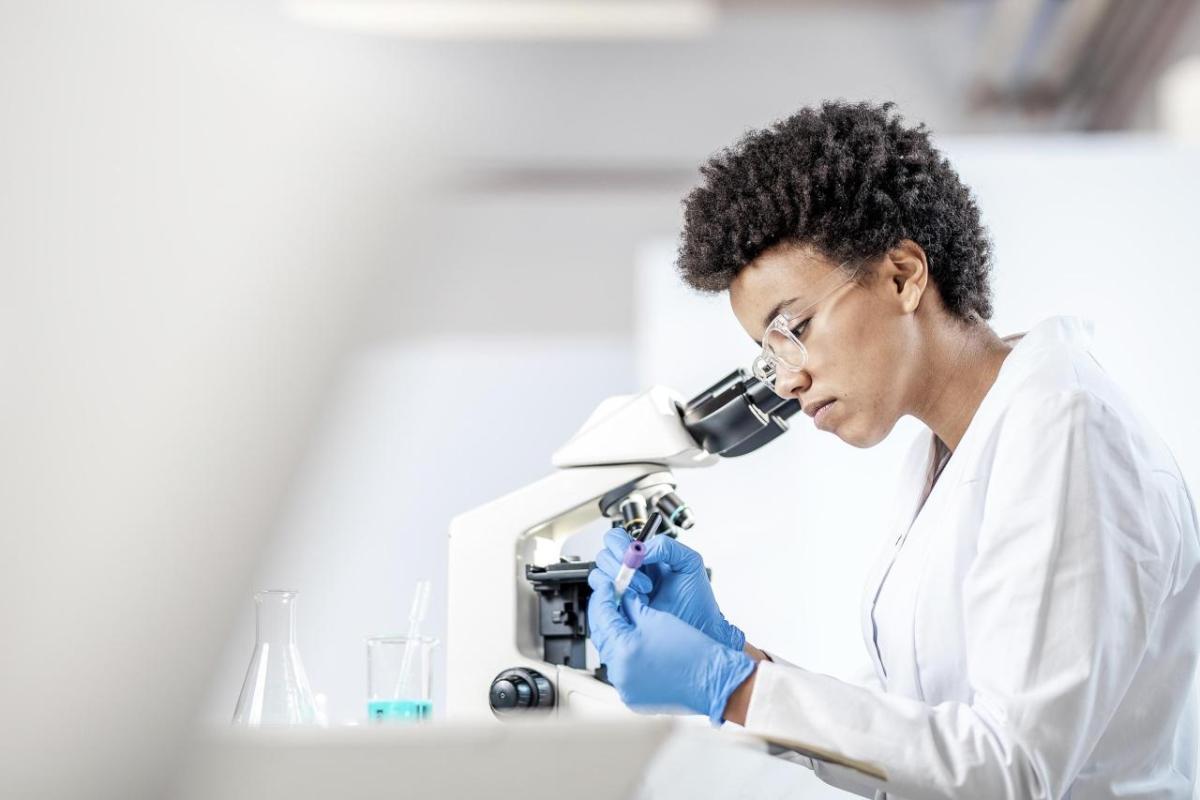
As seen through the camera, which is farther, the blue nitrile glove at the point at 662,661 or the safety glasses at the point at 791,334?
the safety glasses at the point at 791,334

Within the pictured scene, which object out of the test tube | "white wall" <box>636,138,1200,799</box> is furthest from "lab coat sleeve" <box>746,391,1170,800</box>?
"white wall" <box>636,138,1200,799</box>

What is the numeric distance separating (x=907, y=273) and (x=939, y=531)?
31 centimetres

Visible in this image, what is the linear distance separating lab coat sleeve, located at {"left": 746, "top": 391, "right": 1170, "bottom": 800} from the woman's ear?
0.24 metres

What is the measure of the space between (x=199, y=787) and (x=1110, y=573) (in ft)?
2.93

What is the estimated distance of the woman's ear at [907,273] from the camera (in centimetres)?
130

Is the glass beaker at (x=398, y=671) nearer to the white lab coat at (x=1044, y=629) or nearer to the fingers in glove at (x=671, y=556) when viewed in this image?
the fingers in glove at (x=671, y=556)

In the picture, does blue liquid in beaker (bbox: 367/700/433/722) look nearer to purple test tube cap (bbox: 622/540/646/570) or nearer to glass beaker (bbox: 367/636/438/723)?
glass beaker (bbox: 367/636/438/723)

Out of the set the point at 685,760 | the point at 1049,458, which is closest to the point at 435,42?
the point at 1049,458

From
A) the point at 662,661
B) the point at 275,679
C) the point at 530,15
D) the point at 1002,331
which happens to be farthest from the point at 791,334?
the point at 530,15

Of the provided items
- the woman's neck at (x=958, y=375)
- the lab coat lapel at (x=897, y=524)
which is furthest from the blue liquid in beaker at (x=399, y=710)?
the woman's neck at (x=958, y=375)

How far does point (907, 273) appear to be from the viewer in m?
1.31

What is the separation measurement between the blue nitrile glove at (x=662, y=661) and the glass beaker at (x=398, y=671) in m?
0.29

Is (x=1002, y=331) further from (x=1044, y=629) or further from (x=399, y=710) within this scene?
(x=399, y=710)

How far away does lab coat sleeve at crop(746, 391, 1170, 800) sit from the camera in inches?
39.2
